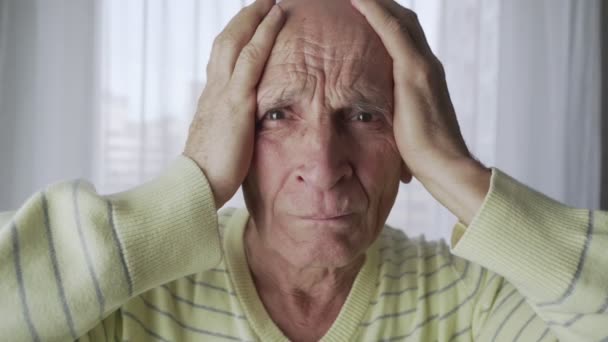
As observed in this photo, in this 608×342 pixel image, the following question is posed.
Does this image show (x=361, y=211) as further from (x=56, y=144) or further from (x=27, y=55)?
(x=27, y=55)

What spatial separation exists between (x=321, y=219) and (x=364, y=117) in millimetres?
224

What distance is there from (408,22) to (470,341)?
65 centimetres

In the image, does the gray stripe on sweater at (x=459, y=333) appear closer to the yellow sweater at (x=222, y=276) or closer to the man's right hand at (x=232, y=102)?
the yellow sweater at (x=222, y=276)

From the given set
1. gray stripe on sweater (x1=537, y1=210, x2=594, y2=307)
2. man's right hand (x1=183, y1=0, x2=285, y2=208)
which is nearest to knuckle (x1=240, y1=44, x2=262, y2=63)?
man's right hand (x1=183, y1=0, x2=285, y2=208)

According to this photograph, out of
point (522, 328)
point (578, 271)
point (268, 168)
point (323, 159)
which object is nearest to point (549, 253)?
point (578, 271)

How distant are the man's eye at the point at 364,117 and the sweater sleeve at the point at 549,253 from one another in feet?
0.87

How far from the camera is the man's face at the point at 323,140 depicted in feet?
3.23

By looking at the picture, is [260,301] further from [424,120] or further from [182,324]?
→ [424,120]

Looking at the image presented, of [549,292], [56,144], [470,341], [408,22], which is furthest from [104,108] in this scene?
[549,292]

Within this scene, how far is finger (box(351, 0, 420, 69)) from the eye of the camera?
1.02 metres

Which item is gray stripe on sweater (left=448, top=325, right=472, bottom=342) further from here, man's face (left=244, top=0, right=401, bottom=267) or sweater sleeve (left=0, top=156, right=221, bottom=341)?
sweater sleeve (left=0, top=156, right=221, bottom=341)

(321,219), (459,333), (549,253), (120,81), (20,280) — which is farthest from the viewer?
(120,81)

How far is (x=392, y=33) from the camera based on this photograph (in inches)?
40.4

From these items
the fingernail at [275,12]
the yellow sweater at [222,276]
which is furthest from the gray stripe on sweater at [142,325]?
the fingernail at [275,12]
